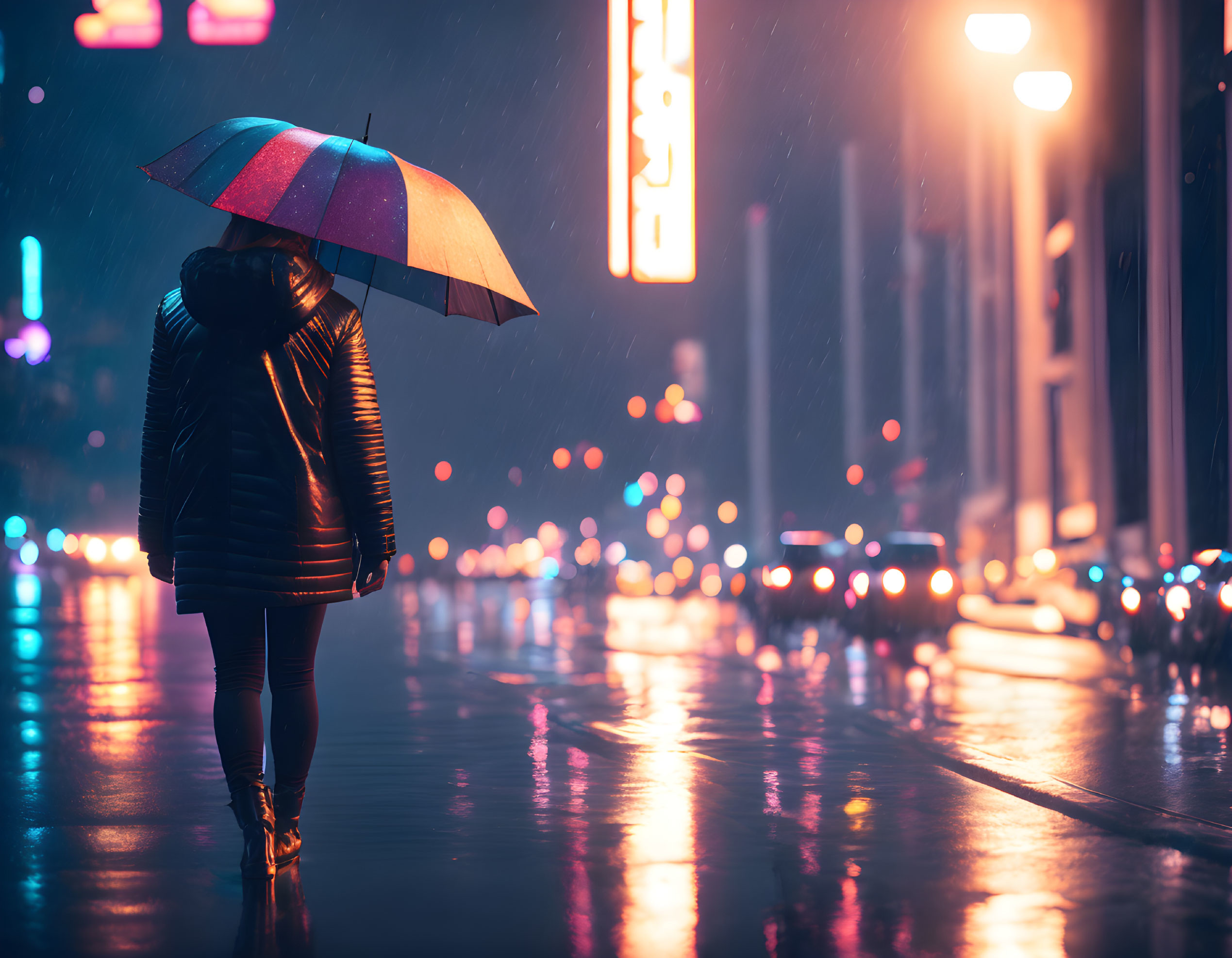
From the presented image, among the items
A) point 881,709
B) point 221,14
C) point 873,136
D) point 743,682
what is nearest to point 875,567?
point 743,682

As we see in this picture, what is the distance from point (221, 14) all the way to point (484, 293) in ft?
59.8

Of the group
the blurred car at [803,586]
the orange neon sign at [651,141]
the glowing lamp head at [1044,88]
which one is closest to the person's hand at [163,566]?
the blurred car at [803,586]

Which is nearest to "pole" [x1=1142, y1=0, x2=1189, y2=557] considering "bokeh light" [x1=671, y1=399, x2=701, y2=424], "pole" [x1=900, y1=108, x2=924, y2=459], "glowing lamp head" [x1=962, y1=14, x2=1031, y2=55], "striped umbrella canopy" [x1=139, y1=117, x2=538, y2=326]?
"glowing lamp head" [x1=962, y1=14, x2=1031, y2=55]

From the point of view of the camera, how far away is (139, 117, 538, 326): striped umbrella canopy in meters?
5.14

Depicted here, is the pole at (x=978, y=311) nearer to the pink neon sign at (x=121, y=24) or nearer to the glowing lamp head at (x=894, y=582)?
the glowing lamp head at (x=894, y=582)

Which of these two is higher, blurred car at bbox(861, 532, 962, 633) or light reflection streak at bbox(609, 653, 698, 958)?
blurred car at bbox(861, 532, 962, 633)

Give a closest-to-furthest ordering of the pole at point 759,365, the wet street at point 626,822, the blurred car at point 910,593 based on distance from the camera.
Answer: the wet street at point 626,822
the blurred car at point 910,593
the pole at point 759,365

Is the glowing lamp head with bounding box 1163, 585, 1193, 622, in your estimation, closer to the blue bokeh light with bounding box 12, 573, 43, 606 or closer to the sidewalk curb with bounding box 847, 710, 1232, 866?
the sidewalk curb with bounding box 847, 710, 1232, 866

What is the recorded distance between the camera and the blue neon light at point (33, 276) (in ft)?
315

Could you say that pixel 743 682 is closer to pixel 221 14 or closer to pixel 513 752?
pixel 513 752

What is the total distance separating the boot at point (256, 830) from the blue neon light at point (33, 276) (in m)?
98.4

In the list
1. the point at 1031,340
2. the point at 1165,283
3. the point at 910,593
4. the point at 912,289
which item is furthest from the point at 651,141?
the point at 912,289

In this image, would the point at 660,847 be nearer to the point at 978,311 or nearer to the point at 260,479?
the point at 260,479

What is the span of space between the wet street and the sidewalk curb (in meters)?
0.05
